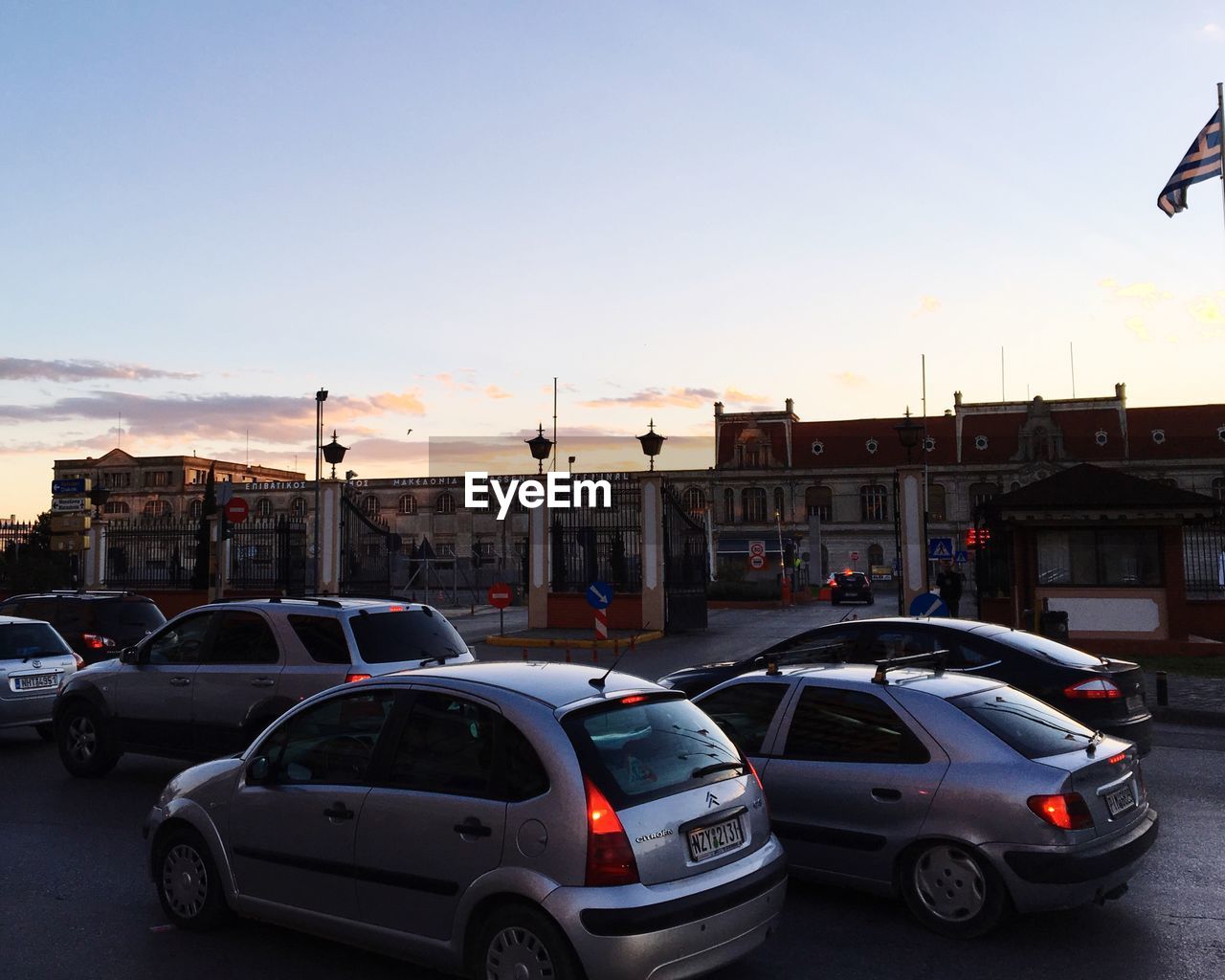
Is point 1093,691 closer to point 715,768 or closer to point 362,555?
point 715,768

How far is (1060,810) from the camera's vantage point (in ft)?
18.4

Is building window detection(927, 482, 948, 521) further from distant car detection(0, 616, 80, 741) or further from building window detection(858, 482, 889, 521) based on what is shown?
distant car detection(0, 616, 80, 741)

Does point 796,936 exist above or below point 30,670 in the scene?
below

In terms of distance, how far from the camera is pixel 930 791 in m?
5.93

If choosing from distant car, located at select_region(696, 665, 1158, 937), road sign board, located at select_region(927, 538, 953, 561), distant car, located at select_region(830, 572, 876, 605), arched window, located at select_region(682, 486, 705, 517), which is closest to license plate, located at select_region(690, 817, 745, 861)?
distant car, located at select_region(696, 665, 1158, 937)

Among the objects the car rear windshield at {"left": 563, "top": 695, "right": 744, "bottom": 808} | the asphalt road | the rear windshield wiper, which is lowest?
the asphalt road

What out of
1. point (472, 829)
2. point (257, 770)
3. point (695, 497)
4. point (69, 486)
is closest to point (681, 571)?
point (69, 486)

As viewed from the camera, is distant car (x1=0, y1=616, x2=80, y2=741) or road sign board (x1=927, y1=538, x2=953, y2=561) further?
road sign board (x1=927, y1=538, x2=953, y2=561)

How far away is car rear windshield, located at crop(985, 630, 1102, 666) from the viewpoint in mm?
9547

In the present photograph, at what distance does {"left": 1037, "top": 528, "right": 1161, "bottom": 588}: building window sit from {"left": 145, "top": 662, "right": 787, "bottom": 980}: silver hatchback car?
1730cm

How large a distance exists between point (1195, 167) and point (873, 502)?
6183cm

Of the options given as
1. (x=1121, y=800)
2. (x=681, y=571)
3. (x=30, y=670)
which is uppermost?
(x=681, y=571)

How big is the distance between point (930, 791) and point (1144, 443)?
84534 mm

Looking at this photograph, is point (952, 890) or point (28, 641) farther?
point (28, 641)
